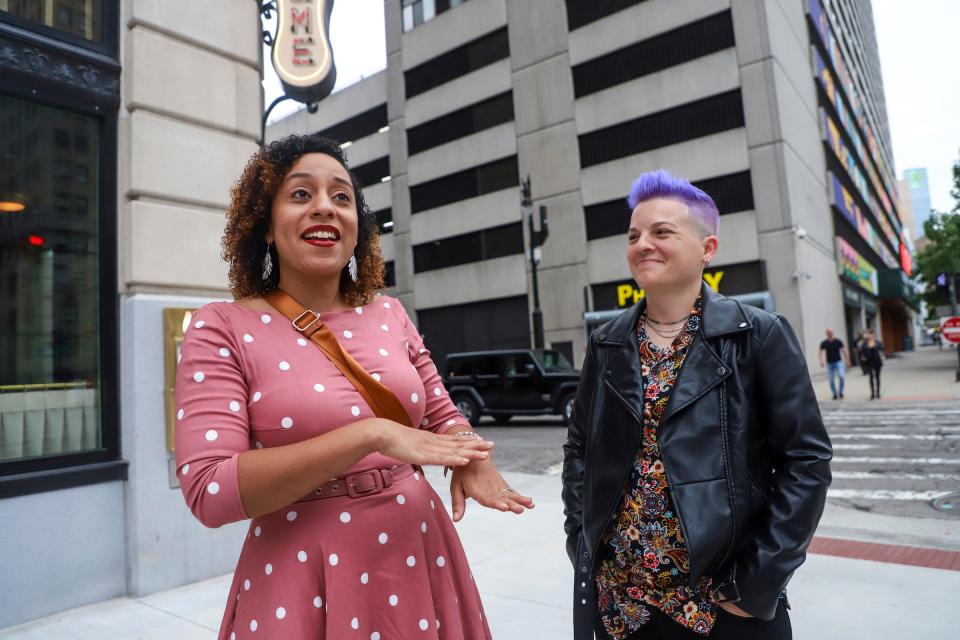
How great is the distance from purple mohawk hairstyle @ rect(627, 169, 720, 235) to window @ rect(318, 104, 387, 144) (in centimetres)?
3491

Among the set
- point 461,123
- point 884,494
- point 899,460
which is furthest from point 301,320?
point 461,123

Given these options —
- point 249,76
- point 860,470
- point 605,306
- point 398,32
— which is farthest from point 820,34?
point 249,76

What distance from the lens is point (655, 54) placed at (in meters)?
24.0

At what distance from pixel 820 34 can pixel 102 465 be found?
3484 centimetres

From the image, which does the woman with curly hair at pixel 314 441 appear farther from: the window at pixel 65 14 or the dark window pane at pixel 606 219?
the dark window pane at pixel 606 219

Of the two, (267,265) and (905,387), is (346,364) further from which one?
(905,387)

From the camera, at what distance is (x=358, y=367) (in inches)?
57.6

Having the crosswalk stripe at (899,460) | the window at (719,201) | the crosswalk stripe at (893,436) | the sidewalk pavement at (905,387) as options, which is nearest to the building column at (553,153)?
the window at (719,201)

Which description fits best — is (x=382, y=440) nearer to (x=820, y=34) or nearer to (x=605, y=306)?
(x=605, y=306)

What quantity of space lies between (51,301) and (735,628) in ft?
15.4

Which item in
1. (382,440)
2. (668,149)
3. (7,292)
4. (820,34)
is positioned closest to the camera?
(382,440)

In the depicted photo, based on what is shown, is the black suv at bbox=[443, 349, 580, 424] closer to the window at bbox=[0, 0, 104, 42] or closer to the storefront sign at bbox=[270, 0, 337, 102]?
the storefront sign at bbox=[270, 0, 337, 102]

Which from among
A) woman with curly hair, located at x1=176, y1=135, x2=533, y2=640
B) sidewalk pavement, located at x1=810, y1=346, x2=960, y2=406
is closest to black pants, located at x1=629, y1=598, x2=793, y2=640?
woman with curly hair, located at x1=176, y1=135, x2=533, y2=640

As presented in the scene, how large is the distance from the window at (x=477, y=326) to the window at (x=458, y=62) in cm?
1151
